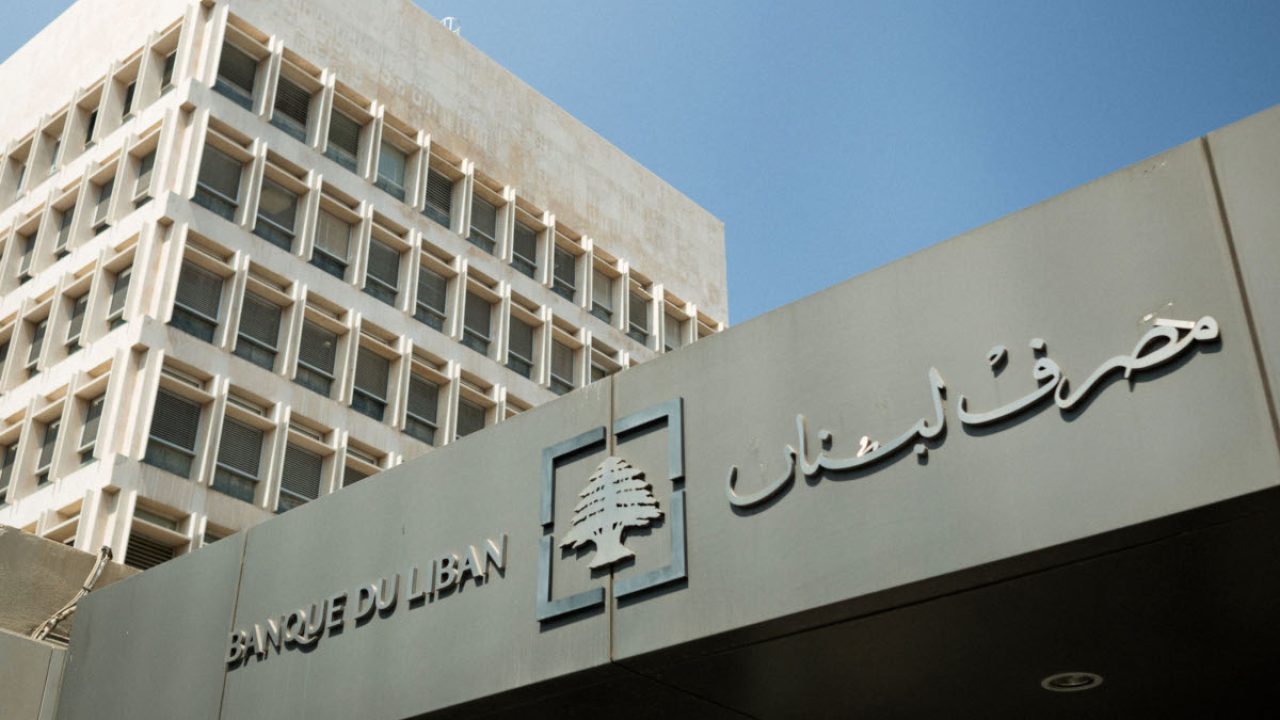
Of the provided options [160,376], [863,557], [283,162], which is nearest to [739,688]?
[863,557]

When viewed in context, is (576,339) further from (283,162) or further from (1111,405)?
(1111,405)

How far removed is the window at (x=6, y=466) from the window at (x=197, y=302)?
13.5ft

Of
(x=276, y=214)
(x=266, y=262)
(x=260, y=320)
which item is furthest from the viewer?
(x=276, y=214)

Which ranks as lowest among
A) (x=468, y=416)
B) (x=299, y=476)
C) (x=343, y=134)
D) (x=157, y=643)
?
(x=157, y=643)

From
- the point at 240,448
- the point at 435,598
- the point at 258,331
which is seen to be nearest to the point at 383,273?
the point at 258,331

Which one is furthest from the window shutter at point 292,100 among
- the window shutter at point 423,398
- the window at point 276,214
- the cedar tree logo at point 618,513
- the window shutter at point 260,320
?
the cedar tree logo at point 618,513

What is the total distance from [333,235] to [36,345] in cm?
661

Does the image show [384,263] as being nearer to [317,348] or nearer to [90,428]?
[317,348]

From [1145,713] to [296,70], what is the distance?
28.5 m

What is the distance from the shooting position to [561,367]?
1462 inches

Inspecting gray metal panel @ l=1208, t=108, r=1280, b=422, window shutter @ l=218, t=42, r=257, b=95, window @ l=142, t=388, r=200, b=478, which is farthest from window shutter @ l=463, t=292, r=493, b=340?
gray metal panel @ l=1208, t=108, r=1280, b=422

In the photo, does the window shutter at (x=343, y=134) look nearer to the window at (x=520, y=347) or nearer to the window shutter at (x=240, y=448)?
the window at (x=520, y=347)

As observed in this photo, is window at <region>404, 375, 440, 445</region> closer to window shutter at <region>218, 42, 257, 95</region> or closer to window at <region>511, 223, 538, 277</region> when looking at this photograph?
window at <region>511, 223, 538, 277</region>

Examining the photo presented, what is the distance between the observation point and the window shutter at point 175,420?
2717 cm
